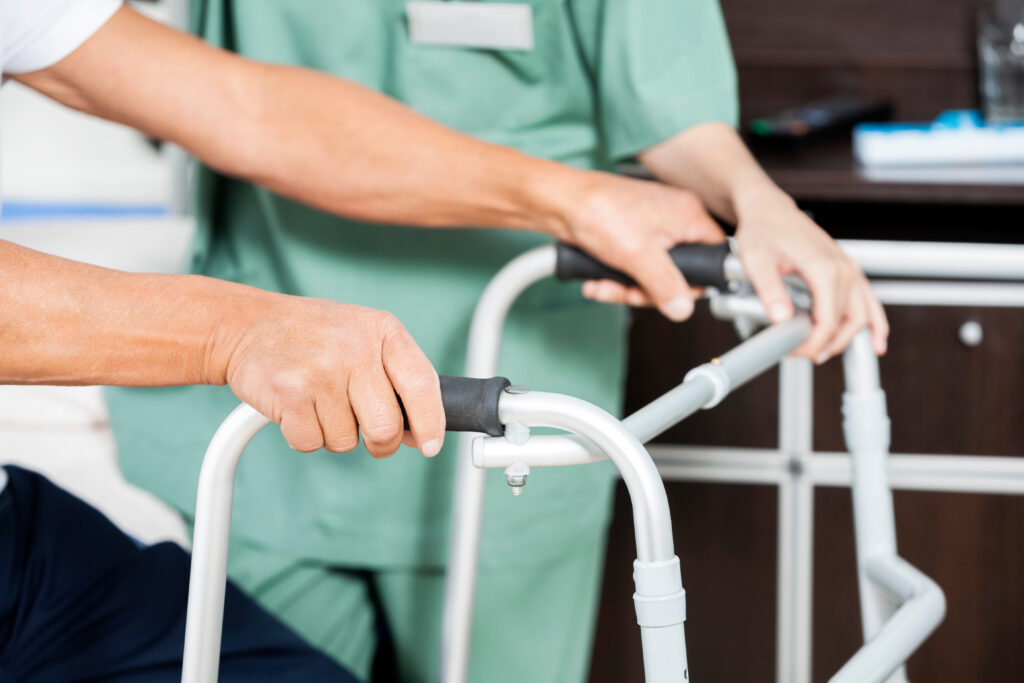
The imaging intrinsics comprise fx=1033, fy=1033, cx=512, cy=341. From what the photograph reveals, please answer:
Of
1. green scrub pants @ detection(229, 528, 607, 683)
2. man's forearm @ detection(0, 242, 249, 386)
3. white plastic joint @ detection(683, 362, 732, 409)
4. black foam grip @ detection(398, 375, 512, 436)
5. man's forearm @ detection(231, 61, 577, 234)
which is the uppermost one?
man's forearm @ detection(231, 61, 577, 234)

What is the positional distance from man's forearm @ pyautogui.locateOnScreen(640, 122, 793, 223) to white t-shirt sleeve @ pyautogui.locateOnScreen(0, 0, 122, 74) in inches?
18.1

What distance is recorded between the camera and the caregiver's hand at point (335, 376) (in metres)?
0.47

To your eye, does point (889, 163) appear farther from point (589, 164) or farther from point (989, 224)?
point (589, 164)

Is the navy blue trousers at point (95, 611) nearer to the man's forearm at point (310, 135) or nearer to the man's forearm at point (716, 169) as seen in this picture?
the man's forearm at point (310, 135)

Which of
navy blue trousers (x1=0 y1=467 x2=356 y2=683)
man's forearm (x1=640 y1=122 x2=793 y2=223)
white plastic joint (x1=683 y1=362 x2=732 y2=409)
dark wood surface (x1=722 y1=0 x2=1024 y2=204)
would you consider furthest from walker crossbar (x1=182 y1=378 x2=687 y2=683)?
dark wood surface (x1=722 y1=0 x2=1024 y2=204)

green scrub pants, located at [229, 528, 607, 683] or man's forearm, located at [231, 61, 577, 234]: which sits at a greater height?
man's forearm, located at [231, 61, 577, 234]

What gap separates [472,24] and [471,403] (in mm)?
465

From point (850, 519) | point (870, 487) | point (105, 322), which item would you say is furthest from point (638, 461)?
point (850, 519)

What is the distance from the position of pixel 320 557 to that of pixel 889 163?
2.76 ft

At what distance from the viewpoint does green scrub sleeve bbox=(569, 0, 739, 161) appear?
0.87m

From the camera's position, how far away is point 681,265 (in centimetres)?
76

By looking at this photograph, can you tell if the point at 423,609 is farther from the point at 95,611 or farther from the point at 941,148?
the point at 941,148

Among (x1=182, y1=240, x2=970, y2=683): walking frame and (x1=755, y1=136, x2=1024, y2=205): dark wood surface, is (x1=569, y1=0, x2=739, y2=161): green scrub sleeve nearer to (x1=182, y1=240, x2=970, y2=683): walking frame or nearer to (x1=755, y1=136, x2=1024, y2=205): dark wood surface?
(x1=182, y1=240, x2=970, y2=683): walking frame

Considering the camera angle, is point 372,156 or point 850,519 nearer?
point 372,156
